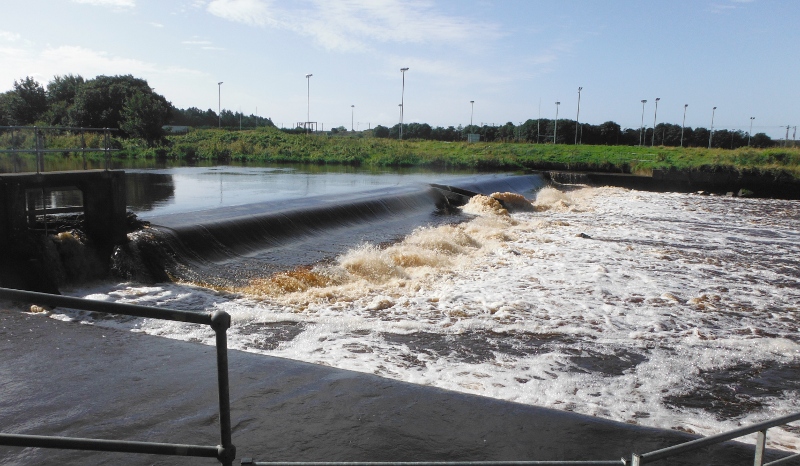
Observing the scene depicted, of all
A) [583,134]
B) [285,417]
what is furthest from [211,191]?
[583,134]

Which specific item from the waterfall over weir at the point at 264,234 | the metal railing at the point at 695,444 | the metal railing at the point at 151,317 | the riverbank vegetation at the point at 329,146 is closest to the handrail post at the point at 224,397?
the metal railing at the point at 151,317

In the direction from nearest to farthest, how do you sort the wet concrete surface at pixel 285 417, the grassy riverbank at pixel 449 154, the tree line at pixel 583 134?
the wet concrete surface at pixel 285 417 → the grassy riverbank at pixel 449 154 → the tree line at pixel 583 134

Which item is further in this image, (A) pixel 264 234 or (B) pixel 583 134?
(B) pixel 583 134

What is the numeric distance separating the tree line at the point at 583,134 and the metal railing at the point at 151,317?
66809mm

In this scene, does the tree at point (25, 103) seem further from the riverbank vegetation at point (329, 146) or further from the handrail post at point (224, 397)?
the handrail post at point (224, 397)

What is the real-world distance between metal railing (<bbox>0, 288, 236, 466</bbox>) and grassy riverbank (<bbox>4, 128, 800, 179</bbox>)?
32889 millimetres

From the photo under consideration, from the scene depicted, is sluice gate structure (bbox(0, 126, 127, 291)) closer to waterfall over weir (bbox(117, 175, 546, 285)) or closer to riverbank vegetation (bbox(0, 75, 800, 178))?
waterfall over weir (bbox(117, 175, 546, 285))

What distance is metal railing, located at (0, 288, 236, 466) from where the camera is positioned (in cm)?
163

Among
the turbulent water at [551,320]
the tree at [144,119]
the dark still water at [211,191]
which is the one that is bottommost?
the turbulent water at [551,320]

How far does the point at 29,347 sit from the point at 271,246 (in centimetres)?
633

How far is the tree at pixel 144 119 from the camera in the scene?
49.5 metres

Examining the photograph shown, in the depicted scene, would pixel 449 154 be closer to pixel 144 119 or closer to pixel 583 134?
pixel 144 119

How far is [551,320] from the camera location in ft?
25.3

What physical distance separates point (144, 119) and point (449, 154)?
2570 centimetres
